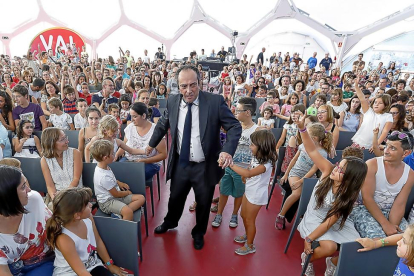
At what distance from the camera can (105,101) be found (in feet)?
14.9

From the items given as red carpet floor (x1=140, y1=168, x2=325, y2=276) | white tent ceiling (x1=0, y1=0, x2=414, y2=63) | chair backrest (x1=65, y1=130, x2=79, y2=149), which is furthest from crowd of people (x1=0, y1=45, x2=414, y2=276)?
white tent ceiling (x1=0, y1=0, x2=414, y2=63)

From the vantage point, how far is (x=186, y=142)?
2129 millimetres

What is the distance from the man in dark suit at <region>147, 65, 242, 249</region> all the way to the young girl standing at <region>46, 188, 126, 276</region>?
86 cm

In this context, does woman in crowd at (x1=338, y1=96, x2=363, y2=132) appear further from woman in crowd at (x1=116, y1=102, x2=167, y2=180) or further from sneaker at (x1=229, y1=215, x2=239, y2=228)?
woman in crowd at (x1=116, y1=102, x2=167, y2=180)

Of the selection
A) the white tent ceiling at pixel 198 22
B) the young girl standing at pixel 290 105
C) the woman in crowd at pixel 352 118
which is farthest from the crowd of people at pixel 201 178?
the white tent ceiling at pixel 198 22

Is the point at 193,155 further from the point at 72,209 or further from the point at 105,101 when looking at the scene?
the point at 105,101

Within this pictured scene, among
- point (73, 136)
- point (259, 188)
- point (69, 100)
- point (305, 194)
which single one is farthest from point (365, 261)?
point (69, 100)

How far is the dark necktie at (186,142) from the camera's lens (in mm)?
2096

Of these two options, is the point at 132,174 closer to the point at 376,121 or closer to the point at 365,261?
the point at 365,261

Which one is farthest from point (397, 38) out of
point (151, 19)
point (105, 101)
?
point (105, 101)

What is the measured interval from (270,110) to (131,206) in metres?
2.80

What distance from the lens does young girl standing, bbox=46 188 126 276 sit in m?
1.44

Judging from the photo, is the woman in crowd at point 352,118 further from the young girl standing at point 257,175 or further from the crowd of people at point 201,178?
the young girl standing at point 257,175

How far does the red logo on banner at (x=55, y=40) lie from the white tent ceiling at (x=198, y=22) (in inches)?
Result: 96.4
